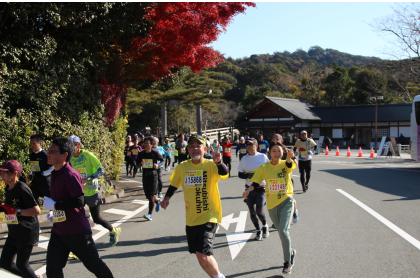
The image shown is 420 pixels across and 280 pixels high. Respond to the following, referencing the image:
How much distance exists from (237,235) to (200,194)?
3077 millimetres

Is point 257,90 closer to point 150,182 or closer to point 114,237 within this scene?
point 150,182

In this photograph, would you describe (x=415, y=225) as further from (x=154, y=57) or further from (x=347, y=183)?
(x=154, y=57)

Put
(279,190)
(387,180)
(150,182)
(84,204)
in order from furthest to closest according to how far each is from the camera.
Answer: (387,180)
(150,182)
(279,190)
(84,204)

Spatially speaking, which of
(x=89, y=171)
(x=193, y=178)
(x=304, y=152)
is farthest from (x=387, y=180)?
(x=193, y=178)

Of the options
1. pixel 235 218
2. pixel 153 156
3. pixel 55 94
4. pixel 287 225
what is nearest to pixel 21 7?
pixel 55 94

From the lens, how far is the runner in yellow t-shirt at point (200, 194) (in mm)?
4945

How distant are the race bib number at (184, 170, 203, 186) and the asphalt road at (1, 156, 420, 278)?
1303 mm

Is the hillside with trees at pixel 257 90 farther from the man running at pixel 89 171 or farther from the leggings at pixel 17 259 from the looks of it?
the leggings at pixel 17 259

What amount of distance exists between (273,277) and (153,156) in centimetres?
486

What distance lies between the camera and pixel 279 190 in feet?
20.5

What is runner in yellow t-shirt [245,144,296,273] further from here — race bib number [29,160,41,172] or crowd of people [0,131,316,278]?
race bib number [29,160,41,172]

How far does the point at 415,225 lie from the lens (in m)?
8.54

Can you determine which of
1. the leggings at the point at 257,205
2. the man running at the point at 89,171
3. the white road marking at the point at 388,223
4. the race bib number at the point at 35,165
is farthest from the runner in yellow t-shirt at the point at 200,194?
the race bib number at the point at 35,165

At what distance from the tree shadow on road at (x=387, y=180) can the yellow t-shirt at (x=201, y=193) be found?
8557 millimetres
